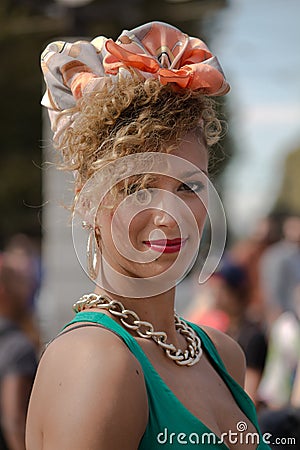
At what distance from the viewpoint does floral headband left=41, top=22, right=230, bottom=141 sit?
5.04 ft

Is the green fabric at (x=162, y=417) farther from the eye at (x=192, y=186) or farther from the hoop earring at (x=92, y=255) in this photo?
the eye at (x=192, y=186)

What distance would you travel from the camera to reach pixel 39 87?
12359 mm

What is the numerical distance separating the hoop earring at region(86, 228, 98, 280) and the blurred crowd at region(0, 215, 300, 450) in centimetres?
98

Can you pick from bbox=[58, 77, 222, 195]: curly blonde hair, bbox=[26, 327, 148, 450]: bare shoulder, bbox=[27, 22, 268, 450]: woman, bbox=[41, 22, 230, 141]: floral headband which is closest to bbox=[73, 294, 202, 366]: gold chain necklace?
bbox=[27, 22, 268, 450]: woman

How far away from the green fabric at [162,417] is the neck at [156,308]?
7cm

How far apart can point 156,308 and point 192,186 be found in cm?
25

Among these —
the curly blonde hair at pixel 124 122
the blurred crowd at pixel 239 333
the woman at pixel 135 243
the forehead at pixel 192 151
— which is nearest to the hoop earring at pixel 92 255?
the woman at pixel 135 243

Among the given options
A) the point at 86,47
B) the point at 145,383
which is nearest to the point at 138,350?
the point at 145,383

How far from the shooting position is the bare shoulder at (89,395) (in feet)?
4.20

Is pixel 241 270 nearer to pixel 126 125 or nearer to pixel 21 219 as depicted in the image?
pixel 126 125

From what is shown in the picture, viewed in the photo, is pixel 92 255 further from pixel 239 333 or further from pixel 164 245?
pixel 239 333

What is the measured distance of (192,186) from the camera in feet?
4.88

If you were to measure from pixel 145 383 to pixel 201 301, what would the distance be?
320cm

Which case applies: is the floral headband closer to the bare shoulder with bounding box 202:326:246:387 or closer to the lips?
the lips
